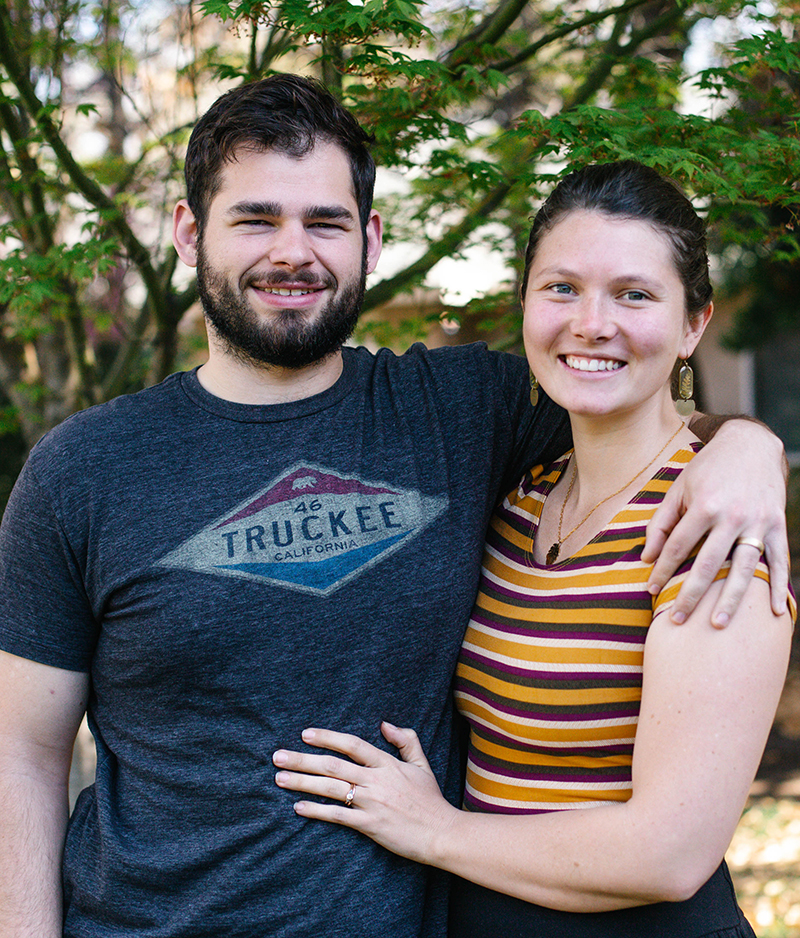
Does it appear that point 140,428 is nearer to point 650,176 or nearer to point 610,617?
point 610,617

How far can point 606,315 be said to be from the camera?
1.90m

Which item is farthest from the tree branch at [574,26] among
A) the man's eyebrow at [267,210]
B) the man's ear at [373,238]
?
the man's eyebrow at [267,210]

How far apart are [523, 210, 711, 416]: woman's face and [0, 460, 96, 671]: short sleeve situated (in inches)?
44.3

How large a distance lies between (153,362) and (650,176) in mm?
2170

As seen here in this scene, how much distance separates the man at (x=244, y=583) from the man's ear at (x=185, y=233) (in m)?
0.10

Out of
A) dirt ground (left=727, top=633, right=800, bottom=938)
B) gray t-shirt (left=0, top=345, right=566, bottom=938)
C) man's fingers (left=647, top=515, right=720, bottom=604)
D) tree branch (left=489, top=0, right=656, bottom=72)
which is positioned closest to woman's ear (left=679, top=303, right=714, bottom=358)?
man's fingers (left=647, top=515, right=720, bottom=604)

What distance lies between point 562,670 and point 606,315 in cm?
74

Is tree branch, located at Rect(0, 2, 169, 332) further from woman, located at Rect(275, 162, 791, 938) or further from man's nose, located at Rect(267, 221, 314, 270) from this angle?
woman, located at Rect(275, 162, 791, 938)

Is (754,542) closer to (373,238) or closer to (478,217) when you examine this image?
(373,238)

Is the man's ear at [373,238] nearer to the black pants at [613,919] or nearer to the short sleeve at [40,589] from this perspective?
the short sleeve at [40,589]

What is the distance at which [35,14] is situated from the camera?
12.3 ft

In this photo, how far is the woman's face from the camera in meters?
1.89

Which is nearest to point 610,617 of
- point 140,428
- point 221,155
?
point 140,428

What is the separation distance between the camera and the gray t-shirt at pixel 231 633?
185 centimetres
